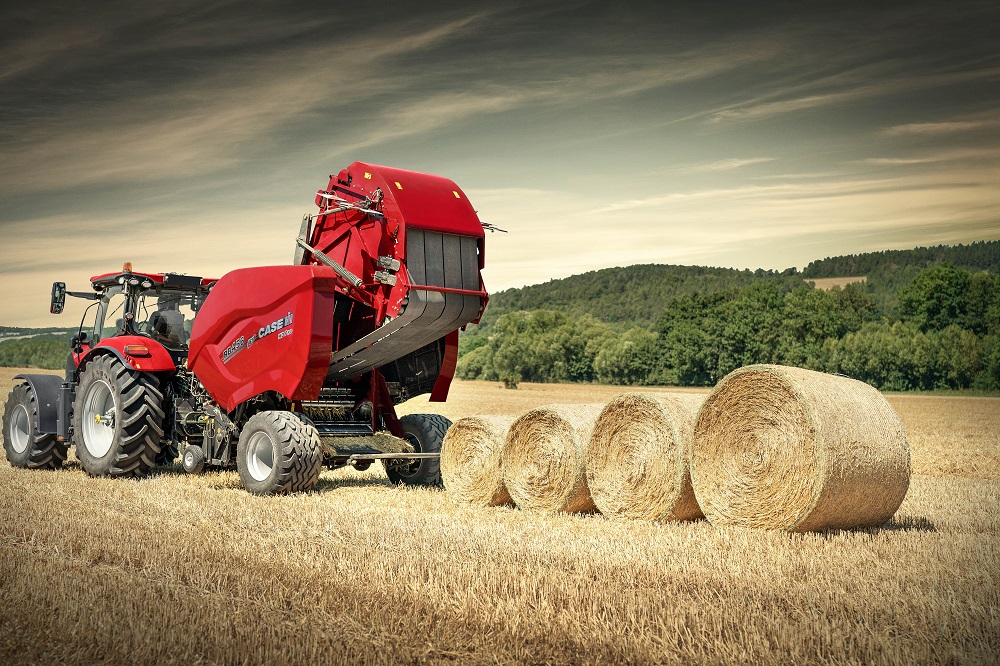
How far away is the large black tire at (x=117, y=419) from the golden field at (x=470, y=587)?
1.79m

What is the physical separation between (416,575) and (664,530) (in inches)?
98.0

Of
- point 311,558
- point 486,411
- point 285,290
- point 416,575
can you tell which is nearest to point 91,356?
point 285,290

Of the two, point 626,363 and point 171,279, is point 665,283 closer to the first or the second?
point 626,363

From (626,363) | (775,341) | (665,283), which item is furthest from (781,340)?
(665,283)

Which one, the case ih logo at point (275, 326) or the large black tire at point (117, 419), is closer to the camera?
the case ih logo at point (275, 326)

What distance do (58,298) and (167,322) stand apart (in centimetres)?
126

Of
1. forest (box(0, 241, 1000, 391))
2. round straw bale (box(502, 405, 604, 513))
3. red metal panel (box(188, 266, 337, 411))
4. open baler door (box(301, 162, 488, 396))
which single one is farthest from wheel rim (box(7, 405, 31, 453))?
forest (box(0, 241, 1000, 391))

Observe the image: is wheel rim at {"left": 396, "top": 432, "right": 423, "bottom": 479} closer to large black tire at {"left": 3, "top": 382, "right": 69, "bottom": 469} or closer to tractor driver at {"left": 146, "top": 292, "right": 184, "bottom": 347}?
tractor driver at {"left": 146, "top": 292, "right": 184, "bottom": 347}

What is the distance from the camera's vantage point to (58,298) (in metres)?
11.5

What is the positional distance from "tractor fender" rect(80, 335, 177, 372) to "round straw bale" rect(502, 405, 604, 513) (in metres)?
4.27

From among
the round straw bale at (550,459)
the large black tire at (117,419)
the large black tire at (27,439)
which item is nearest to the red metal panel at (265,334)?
the large black tire at (117,419)

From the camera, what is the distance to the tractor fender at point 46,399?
11.8m

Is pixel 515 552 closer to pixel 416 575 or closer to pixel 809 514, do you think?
pixel 416 575

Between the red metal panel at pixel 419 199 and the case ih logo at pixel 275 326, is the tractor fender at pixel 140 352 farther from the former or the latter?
the red metal panel at pixel 419 199
